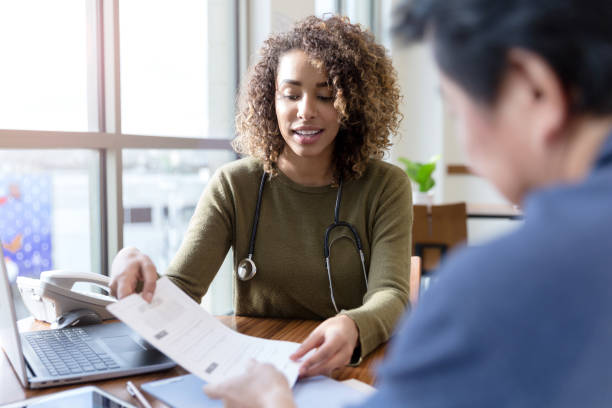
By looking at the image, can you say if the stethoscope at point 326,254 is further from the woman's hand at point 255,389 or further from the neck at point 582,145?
Answer: the neck at point 582,145

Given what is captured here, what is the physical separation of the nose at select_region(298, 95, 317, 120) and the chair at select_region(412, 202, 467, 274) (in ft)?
5.90

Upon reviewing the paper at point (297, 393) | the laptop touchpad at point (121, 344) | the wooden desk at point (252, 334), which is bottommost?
the wooden desk at point (252, 334)

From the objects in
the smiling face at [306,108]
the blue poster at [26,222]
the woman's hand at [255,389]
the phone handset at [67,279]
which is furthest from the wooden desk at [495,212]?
the woman's hand at [255,389]

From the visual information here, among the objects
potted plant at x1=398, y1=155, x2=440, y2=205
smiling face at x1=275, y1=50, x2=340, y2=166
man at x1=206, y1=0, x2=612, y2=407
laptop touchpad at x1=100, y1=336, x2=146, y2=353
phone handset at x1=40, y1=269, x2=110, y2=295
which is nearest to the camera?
man at x1=206, y1=0, x2=612, y2=407

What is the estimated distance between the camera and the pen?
0.83 meters

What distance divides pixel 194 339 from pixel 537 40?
72 centimetres

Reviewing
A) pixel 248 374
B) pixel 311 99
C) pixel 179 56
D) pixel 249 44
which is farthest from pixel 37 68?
pixel 248 374

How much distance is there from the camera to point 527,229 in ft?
1.24

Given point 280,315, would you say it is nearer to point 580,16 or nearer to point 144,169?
point 144,169

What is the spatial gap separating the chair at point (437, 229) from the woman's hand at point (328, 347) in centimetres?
221

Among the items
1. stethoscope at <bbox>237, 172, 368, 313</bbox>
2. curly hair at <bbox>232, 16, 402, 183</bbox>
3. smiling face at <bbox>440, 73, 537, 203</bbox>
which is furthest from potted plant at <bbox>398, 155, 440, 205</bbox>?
smiling face at <bbox>440, 73, 537, 203</bbox>

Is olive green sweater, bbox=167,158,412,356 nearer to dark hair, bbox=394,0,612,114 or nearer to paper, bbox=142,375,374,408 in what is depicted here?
paper, bbox=142,375,374,408

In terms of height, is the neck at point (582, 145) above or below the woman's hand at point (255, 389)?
above

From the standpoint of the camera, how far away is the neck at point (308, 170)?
5.18ft
